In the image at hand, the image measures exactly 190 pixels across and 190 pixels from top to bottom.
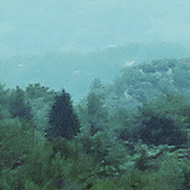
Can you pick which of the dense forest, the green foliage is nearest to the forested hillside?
the dense forest

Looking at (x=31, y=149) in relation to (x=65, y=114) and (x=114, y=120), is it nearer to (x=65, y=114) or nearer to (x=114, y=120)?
(x=65, y=114)

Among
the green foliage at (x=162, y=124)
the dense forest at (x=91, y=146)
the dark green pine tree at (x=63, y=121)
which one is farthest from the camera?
the green foliage at (x=162, y=124)

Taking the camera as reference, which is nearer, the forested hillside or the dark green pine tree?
the dark green pine tree

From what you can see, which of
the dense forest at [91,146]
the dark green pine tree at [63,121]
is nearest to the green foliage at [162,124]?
the dense forest at [91,146]

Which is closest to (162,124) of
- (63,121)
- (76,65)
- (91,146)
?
(63,121)

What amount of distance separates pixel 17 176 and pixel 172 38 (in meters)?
141

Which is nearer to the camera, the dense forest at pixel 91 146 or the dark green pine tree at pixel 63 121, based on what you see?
the dense forest at pixel 91 146

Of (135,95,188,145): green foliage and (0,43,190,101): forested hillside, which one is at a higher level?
(0,43,190,101): forested hillside

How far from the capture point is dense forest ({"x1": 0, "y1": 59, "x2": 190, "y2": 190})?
7.09m

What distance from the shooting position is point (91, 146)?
31.8ft

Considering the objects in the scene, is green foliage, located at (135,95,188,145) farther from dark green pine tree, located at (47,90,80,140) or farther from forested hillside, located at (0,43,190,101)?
forested hillside, located at (0,43,190,101)

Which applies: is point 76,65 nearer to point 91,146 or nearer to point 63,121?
point 63,121

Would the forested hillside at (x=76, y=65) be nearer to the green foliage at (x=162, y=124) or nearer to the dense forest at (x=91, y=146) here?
the dense forest at (x=91, y=146)

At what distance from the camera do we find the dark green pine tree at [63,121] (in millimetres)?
10734
